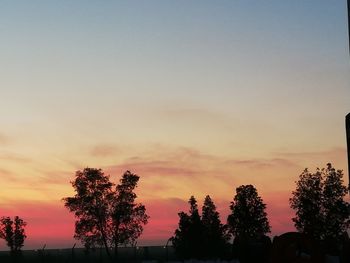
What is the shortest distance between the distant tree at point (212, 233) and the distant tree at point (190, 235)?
2.71ft

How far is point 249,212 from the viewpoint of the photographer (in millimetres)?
78125

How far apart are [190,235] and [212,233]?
373 cm

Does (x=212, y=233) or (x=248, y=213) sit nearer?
(x=248, y=213)

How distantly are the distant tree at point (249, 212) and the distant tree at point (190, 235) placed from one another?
5548 mm

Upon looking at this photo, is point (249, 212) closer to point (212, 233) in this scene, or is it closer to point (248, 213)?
point (248, 213)

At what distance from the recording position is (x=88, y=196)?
8706 cm

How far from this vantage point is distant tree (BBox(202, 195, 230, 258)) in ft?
272

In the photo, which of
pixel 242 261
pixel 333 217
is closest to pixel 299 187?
pixel 333 217

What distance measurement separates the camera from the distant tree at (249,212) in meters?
77.9

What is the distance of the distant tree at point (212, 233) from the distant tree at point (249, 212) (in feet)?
15.8

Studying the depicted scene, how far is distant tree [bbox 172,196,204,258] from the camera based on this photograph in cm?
8156

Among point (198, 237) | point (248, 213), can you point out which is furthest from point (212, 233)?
point (248, 213)

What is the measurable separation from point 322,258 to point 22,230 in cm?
7881

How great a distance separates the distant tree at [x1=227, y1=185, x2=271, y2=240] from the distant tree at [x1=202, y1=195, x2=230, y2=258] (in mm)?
4815
